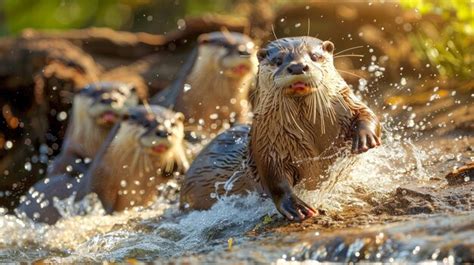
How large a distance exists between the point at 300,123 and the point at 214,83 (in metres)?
3.53

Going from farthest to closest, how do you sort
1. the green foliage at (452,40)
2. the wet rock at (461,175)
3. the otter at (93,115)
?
the otter at (93,115)
the green foliage at (452,40)
the wet rock at (461,175)

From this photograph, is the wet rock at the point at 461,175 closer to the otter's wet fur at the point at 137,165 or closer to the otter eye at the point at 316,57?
the otter eye at the point at 316,57

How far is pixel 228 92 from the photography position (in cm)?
697

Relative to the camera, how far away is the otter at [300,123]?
342 cm

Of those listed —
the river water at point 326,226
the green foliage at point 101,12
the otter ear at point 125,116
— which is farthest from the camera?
the green foliage at point 101,12

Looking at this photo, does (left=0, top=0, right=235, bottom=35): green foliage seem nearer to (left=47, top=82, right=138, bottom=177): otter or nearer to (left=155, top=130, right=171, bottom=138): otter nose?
(left=47, top=82, right=138, bottom=177): otter

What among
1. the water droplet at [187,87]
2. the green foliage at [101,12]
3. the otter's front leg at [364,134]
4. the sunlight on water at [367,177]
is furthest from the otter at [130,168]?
the green foliage at [101,12]

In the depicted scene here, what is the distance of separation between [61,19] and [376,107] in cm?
545

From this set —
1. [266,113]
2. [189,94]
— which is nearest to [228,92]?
[189,94]

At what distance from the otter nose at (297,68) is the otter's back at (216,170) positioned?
2.48 ft

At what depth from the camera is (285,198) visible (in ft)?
11.3

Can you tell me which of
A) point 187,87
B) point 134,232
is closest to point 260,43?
point 187,87

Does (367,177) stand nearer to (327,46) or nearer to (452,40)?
(327,46)

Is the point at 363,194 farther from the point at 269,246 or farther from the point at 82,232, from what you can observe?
the point at 82,232
